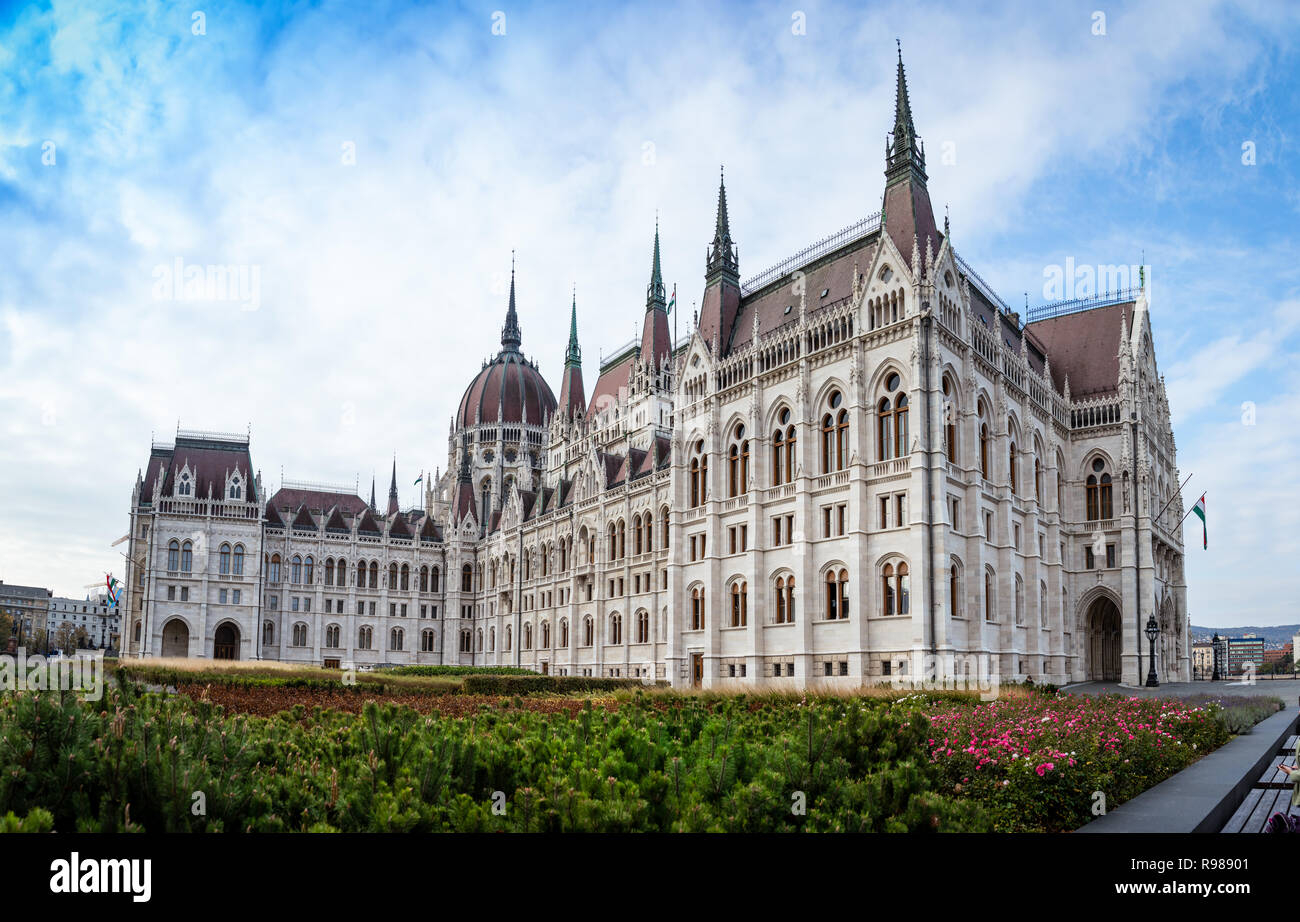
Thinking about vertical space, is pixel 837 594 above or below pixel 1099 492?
below

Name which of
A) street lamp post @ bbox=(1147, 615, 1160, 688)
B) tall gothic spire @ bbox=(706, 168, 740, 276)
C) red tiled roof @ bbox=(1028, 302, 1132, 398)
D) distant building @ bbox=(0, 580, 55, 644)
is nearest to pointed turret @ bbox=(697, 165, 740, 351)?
tall gothic spire @ bbox=(706, 168, 740, 276)

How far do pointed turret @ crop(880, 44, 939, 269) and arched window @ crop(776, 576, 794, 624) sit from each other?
1477cm

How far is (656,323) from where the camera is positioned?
73.0 metres

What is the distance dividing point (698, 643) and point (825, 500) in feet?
33.8

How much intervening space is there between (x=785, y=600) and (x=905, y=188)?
60.8ft

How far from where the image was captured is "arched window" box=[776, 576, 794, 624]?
42281 millimetres

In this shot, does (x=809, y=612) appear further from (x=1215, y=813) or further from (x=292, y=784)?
(x=292, y=784)

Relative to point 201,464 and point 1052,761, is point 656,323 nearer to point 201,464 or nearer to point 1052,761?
point 201,464

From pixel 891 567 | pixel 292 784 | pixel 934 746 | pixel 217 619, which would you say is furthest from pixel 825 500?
pixel 217 619

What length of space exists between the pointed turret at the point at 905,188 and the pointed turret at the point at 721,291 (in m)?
9.68

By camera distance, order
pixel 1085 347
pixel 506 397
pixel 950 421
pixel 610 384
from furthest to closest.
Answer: pixel 506 397, pixel 610 384, pixel 1085 347, pixel 950 421

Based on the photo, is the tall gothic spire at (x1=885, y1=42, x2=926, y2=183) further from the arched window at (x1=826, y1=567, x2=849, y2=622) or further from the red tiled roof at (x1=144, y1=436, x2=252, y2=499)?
the red tiled roof at (x1=144, y1=436, x2=252, y2=499)

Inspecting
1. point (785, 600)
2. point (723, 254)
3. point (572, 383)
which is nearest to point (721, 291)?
point (723, 254)
